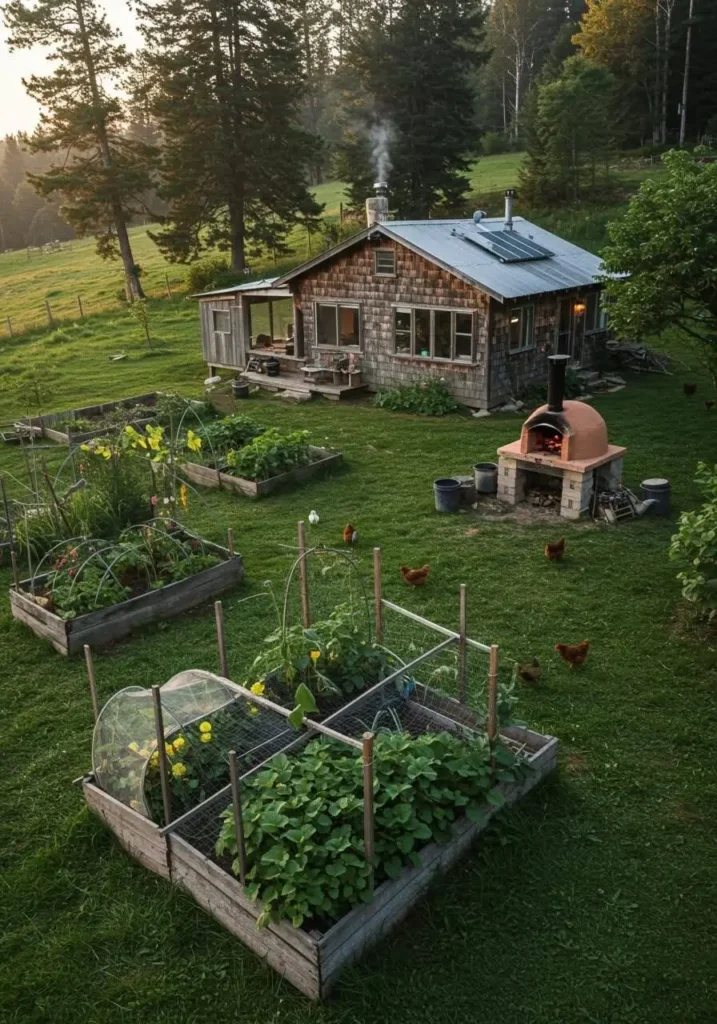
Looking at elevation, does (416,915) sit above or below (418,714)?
below

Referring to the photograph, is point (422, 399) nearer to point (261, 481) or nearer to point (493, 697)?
point (261, 481)

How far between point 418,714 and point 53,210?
79.9 metres

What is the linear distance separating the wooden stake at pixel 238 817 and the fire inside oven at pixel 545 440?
8.26 m

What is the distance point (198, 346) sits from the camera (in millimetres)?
26578

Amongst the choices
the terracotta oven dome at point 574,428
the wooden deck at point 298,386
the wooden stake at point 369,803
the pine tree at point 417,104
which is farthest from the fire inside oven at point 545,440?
the pine tree at point 417,104

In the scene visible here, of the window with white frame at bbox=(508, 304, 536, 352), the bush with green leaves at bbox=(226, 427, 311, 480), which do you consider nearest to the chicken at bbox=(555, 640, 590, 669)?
the bush with green leaves at bbox=(226, 427, 311, 480)

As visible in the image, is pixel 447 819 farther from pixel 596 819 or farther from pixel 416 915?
pixel 596 819

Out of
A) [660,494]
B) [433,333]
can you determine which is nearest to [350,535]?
[660,494]

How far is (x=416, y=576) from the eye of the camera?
955 centimetres

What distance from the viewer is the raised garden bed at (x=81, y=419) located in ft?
51.2

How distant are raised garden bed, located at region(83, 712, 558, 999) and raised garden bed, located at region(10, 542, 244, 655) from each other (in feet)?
9.07

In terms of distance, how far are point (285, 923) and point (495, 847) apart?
1.68 meters

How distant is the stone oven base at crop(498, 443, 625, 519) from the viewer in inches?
452

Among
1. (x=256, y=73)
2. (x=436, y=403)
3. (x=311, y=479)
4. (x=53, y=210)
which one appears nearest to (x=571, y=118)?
(x=256, y=73)
